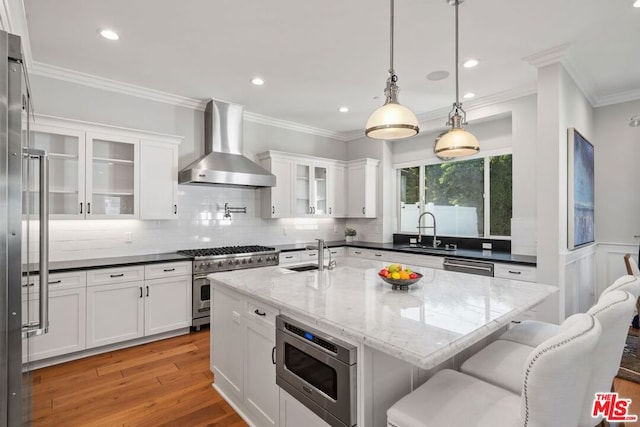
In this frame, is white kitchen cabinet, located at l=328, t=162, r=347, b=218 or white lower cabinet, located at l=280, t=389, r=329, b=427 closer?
white lower cabinet, located at l=280, t=389, r=329, b=427

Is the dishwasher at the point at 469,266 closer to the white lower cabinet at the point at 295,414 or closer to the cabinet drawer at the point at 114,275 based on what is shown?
the white lower cabinet at the point at 295,414

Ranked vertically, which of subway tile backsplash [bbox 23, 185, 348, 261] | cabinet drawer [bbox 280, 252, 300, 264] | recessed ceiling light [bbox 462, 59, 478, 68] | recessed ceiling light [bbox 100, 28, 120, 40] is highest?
recessed ceiling light [bbox 100, 28, 120, 40]

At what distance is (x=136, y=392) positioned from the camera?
259 cm

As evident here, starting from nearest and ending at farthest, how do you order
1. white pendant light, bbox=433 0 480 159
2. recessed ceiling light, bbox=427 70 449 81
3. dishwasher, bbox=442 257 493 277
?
1. white pendant light, bbox=433 0 480 159
2. recessed ceiling light, bbox=427 70 449 81
3. dishwasher, bbox=442 257 493 277

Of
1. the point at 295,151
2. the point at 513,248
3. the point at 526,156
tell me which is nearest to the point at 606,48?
the point at 526,156

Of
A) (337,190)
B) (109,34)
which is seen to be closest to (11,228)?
(109,34)

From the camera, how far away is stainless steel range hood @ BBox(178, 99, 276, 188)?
4043mm

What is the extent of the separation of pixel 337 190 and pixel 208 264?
8.51ft

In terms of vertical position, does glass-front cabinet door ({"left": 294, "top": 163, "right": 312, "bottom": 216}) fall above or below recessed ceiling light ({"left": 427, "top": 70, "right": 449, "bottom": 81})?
below

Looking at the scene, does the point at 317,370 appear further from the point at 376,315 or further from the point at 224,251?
the point at 224,251

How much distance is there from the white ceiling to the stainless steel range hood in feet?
1.02

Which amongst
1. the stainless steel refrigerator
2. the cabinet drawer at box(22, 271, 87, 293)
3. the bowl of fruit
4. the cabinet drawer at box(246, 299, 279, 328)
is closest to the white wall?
the cabinet drawer at box(22, 271, 87, 293)

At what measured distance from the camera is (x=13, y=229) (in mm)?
1227

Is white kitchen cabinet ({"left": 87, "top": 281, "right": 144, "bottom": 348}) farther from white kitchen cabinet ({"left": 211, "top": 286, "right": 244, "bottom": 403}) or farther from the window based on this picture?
the window
